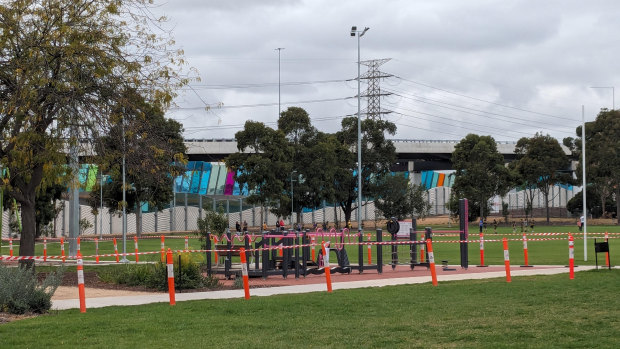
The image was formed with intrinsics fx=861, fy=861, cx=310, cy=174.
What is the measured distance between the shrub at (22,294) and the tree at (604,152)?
3003 inches

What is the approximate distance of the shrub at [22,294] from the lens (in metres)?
14.3

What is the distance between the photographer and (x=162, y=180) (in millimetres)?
21688

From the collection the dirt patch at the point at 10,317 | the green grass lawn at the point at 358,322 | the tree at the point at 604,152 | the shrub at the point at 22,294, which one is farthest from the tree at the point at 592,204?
the dirt patch at the point at 10,317

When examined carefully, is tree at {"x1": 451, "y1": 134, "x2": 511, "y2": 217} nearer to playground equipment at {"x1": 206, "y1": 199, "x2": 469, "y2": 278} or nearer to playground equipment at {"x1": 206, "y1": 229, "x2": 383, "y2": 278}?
playground equipment at {"x1": 206, "y1": 199, "x2": 469, "y2": 278}

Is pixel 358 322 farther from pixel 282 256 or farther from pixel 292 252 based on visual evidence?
pixel 292 252

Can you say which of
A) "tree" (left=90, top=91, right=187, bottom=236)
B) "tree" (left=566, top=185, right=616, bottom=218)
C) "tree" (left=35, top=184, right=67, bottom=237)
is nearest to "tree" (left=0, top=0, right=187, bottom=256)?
"tree" (left=90, top=91, right=187, bottom=236)

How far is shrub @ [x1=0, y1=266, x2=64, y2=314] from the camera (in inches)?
563

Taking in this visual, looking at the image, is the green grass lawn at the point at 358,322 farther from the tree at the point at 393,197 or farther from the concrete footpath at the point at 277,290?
the tree at the point at 393,197

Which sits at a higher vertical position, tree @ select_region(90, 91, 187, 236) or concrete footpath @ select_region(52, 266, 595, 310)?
tree @ select_region(90, 91, 187, 236)

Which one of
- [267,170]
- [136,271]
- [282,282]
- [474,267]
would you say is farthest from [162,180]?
[267,170]

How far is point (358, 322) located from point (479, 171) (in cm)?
7461

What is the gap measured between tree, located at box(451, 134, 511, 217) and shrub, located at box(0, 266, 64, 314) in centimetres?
7260

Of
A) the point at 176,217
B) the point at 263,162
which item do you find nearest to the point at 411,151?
the point at 176,217

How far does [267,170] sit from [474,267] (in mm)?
42671
